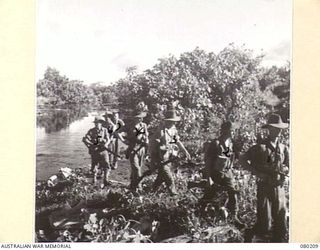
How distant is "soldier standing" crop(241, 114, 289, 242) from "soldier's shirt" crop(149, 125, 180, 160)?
0.20 m

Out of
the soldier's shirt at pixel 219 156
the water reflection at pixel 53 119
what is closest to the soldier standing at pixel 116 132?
the water reflection at pixel 53 119

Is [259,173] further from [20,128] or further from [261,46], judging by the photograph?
[20,128]

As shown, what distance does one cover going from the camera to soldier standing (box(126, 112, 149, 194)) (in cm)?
123

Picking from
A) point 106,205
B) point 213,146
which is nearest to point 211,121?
point 213,146

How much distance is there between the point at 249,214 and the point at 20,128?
26.5 inches

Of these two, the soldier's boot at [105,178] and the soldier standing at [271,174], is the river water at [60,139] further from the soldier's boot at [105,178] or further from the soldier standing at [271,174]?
the soldier standing at [271,174]

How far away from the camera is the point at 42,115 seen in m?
1.22

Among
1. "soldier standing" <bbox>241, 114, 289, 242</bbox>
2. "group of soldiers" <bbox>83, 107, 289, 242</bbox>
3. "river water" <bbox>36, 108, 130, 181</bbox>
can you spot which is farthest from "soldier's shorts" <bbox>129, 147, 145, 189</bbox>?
"soldier standing" <bbox>241, 114, 289, 242</bbox>

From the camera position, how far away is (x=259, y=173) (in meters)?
1.24

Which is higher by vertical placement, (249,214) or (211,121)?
(211,121)

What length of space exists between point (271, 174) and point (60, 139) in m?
0.59

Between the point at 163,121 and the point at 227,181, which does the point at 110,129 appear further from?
the point at 227,181

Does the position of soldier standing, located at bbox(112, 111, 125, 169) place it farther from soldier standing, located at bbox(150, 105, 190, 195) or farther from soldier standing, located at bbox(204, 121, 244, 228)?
soldier standing, located at bbox(204, 121, 244, 228)

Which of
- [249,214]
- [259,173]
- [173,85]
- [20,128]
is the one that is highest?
[173,85]
